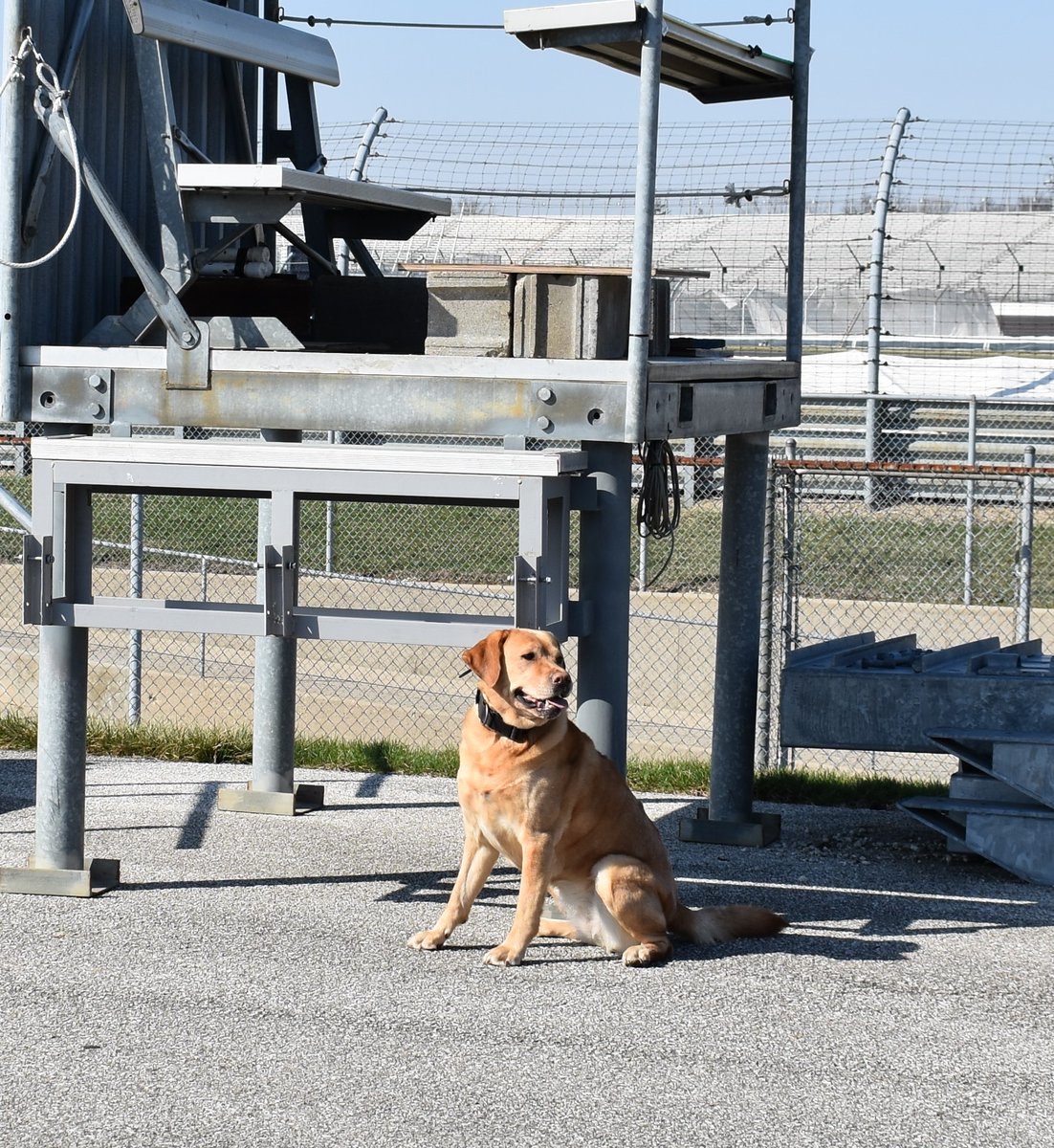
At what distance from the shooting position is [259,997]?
4.74m

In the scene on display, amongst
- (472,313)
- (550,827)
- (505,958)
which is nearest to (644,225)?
(472,313)

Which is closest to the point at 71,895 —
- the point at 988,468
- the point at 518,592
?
the point at 518,592

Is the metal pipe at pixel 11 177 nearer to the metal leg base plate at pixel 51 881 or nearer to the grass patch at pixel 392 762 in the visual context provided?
the metal leg base plate at pixel 51 881

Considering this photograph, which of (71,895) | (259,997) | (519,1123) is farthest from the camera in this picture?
(71,895)

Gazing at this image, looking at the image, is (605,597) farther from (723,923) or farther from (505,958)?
(505,958)

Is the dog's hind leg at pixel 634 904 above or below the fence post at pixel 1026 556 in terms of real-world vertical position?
below

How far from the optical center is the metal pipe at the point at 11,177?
5383 millimetres

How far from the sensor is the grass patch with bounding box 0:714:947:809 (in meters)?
7.61

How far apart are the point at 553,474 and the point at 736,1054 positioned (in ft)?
5.85

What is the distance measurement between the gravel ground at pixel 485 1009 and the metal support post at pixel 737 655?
0.49 feet

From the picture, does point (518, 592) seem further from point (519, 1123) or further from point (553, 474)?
point (519, 1123)

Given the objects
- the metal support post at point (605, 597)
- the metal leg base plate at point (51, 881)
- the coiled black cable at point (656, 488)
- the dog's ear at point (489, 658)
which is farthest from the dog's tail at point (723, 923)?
the metal leg base plate at point (51, 881)

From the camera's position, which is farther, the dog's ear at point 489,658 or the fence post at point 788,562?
the fence post at point 788,562

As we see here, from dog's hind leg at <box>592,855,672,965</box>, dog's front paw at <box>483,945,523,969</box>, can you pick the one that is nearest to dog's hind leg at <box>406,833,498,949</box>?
dog's front paw at <box>483,945,523,969</box>
